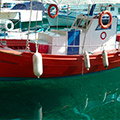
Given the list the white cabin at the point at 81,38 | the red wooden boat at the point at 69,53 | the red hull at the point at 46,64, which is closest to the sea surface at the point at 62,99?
the red hull at the point at 46,64

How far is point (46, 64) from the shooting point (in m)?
8.16

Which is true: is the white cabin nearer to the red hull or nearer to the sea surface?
the red hull

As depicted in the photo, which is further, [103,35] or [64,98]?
[103,35]

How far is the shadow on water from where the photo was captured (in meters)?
7.14

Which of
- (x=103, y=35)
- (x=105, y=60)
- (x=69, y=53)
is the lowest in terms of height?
(x=105, y=60)

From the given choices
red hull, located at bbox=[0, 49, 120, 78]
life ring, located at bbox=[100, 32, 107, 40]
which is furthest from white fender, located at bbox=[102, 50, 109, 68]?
life ring, located at bbox=[100, 32, 107, 40]

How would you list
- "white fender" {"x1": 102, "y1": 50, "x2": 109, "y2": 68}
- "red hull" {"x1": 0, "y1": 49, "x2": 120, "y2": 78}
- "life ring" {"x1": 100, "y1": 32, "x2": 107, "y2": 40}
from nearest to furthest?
1. "red hull" {"x1": 0, "y1": 49, "x2": 120, "y2": 78}
2. "white fender" {"x1": 102, "y1": 50, "x2": 109, "y2": 68}
3. "life ring" {"x1": 100, "y1": 32, "x2": 107, "y2": 40}

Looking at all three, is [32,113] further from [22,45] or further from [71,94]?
[22,45]

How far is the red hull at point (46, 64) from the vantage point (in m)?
7.95

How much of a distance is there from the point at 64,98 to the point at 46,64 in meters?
1.46

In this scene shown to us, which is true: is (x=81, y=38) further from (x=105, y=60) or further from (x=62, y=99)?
(x=62, y=99)

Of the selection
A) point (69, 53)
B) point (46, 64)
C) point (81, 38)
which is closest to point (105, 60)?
point (81, 38)

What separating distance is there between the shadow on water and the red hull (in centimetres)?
66

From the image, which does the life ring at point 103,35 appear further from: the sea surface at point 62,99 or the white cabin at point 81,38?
the sea surface at point 62,99
